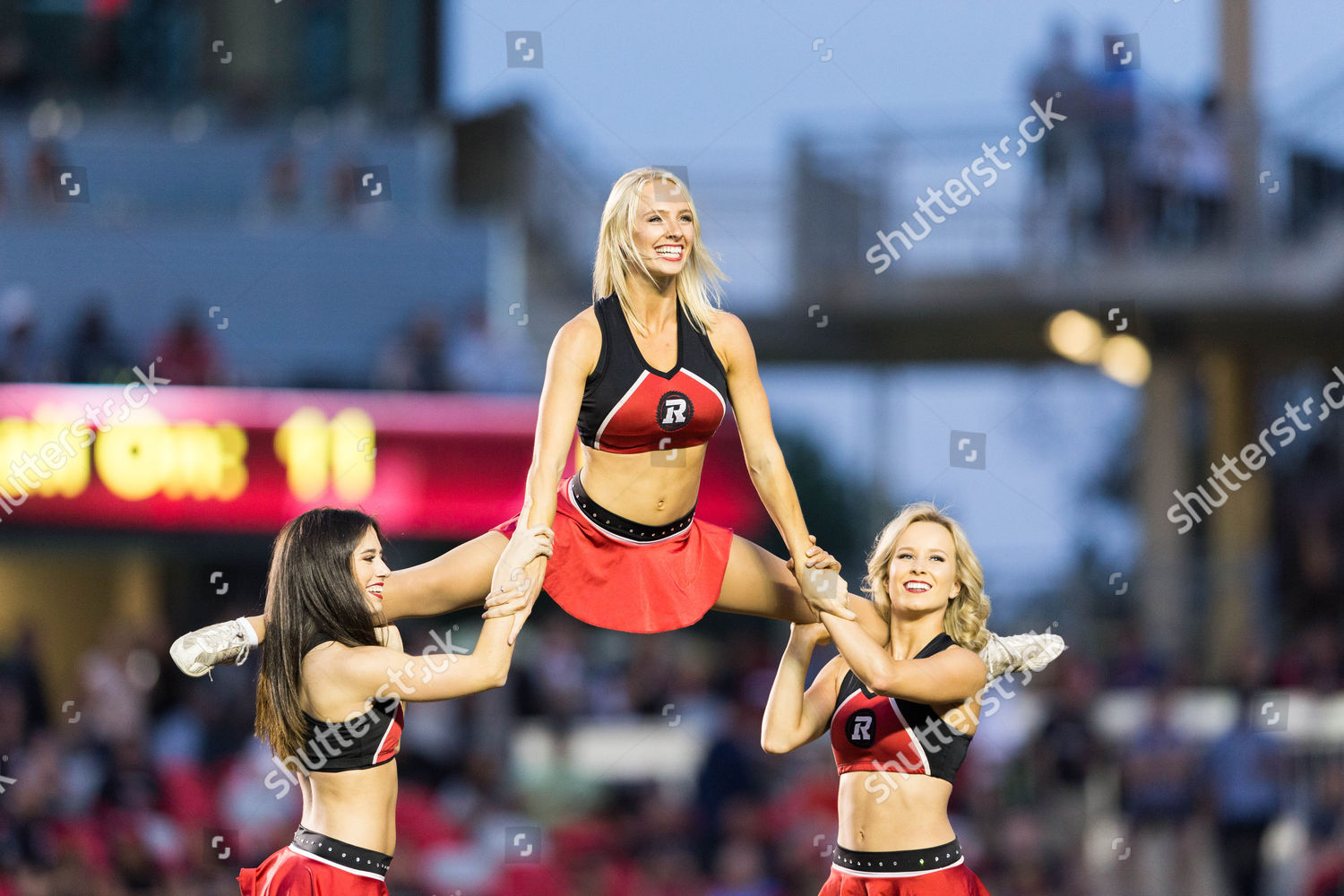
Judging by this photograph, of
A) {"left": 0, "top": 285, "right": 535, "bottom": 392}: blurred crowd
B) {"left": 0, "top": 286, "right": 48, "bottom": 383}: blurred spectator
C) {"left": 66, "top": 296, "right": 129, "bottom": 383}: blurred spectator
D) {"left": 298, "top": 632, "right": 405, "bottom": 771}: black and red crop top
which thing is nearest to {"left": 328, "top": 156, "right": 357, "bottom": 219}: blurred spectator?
{"left": 0, "top": 285, "right": 535, "bottom": 392}: blurred crowd

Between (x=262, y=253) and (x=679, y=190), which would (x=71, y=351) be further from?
(x=679, y=190)

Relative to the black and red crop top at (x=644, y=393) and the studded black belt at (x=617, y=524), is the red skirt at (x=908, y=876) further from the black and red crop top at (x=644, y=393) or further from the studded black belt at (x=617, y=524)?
the black and red crop top at (x=644, y=393)

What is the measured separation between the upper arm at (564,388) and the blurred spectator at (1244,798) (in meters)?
6.32

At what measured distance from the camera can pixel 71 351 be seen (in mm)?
10945

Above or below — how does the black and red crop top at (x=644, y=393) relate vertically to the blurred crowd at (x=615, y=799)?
above

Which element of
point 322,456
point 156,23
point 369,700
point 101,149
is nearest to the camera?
point 369,700

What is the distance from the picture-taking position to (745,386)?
200 inches

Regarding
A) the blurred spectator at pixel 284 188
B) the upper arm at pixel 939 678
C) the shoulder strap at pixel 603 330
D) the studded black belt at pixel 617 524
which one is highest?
the blurred spectator at pixel 284 188

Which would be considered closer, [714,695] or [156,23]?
[714,695]

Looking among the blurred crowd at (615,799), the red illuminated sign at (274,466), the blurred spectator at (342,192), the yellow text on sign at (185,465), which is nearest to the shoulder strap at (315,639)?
the blurred crowd at (615,799)

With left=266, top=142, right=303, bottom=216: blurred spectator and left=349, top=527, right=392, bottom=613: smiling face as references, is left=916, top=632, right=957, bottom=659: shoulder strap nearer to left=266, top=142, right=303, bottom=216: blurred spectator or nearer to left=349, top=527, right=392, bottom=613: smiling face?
left=349, top=527, right=392, bottom=613: smiling face

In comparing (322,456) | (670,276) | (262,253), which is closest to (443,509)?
(322,456)

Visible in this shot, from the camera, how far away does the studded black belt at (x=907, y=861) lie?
460 centimetres

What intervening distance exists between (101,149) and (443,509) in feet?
21.8
